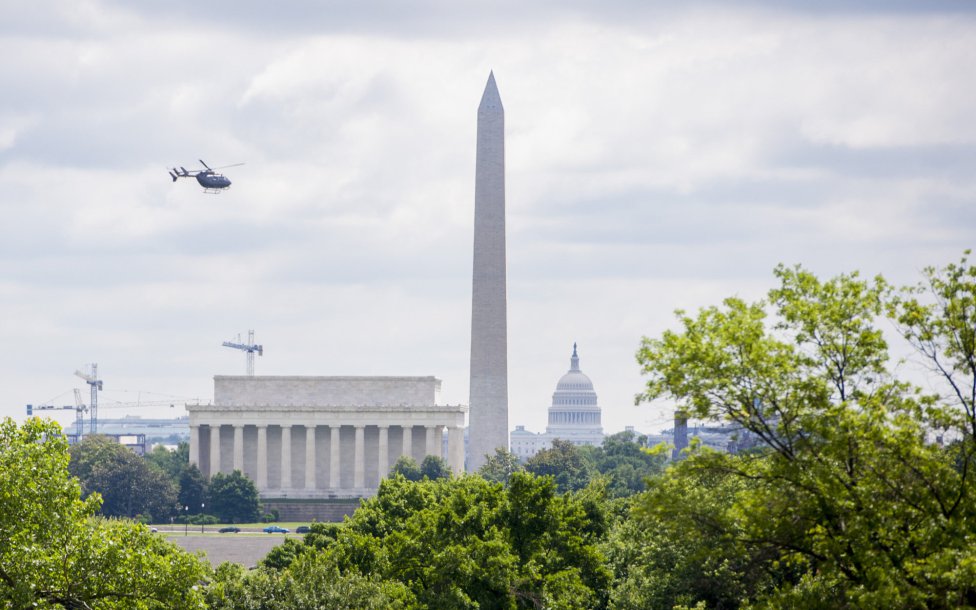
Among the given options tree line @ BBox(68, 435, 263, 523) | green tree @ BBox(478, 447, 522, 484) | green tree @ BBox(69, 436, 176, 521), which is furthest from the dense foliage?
tree line @ BBox(68, 435, 263, 523)

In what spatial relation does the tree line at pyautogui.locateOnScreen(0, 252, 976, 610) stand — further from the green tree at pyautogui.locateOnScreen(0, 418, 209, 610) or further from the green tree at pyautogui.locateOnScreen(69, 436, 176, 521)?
the green tree at pyautogui.locateOnScreen(69, 436, 176, 521)

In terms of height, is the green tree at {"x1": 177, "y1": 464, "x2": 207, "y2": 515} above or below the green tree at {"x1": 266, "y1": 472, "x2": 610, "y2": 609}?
above

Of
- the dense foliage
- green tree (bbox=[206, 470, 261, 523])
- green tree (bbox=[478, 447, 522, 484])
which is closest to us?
the dense foliage

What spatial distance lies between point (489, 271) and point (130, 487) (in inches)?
1591

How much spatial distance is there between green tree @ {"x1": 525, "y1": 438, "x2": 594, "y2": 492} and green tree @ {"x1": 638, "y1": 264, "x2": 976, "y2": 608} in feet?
469

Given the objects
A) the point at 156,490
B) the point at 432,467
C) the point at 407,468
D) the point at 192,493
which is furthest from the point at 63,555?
the point at 407,468

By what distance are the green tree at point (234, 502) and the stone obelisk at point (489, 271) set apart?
2287 cm

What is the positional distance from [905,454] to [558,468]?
506 feet

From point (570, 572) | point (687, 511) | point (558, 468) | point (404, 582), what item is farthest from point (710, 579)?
point (558, 468)

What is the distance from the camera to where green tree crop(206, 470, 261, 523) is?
181750 millimetres

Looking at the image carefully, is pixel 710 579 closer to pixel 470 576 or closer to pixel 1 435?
pixel 470 576

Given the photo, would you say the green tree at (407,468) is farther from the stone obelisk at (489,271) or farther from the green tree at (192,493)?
the green tree at (192,493)

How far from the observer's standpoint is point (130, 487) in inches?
6959

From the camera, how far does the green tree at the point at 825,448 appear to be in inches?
1375
